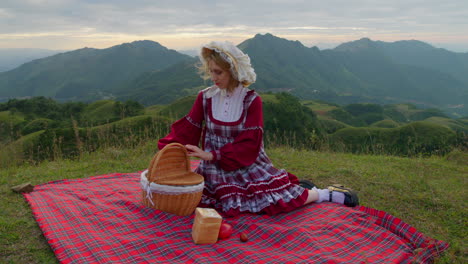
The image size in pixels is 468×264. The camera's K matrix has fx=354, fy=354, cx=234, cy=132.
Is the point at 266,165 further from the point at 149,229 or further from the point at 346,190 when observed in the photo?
the point at 149,229

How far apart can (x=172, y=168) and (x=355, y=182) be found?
286 centimetres

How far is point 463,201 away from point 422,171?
1430 millimetres

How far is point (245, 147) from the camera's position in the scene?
3.58 meters

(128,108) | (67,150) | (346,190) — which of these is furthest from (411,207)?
(128,108)

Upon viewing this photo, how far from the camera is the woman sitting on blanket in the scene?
355 centimetres

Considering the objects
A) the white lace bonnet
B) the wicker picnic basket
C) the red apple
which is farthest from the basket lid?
the white lace bonnet

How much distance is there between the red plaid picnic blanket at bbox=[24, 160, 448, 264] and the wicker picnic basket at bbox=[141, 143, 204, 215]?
112 mm

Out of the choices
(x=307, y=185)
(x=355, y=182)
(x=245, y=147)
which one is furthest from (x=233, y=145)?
(x=355, y=182)

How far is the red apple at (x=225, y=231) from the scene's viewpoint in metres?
3.15

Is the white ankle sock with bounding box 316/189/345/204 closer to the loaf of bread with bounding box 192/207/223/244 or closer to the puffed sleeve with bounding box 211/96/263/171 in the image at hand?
the puffed sleeve with bounding box 211/96/263/171

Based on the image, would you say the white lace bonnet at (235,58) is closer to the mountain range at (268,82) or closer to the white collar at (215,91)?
the white collar at (215,91)

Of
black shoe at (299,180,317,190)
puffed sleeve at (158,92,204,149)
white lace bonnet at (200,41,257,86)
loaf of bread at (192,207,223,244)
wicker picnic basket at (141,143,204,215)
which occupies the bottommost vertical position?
black shoe at (299,180,317,190)

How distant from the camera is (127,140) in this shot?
6938 mm

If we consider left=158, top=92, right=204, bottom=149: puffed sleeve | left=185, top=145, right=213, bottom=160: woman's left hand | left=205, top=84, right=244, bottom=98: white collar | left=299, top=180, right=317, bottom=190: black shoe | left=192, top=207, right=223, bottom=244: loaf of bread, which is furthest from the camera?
left=299, top=180, right=317, bottom=190: black shoe
